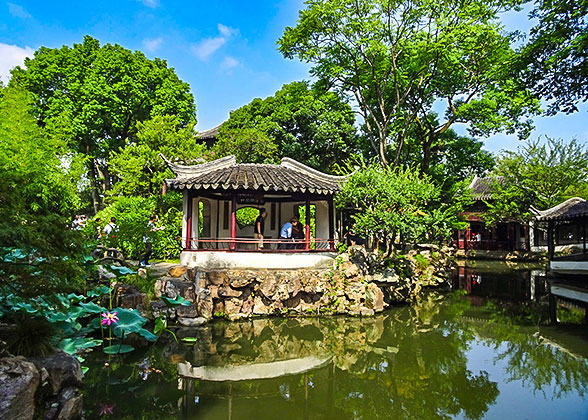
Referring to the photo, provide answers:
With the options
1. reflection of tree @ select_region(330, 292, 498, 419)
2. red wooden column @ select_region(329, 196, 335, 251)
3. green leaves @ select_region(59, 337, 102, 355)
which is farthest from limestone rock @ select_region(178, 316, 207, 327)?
red wooden column @ select_region(329, 196, 335, 251)

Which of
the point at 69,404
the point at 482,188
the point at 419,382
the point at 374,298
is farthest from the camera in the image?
the point at 482,188

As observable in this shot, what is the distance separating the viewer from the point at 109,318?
18.2ft

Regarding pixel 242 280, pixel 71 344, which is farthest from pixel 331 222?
pixel 71 344

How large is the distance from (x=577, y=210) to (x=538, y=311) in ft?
20.5

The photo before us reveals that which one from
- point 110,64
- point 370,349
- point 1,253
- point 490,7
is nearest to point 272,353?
point 370,349

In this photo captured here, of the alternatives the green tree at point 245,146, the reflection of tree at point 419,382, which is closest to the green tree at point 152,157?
the green tree at point 245,146

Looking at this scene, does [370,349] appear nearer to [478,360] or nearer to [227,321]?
[478,360]

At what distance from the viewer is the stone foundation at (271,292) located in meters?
8.64

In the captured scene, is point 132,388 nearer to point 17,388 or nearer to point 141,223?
point 17,388

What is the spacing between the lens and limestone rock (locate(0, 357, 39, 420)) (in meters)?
3.00

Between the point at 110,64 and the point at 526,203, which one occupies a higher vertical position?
the point at 110,64

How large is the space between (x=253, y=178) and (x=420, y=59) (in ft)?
27.3

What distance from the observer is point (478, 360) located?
6.69 meters

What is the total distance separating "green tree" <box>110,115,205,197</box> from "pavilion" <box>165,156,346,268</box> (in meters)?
3.83
